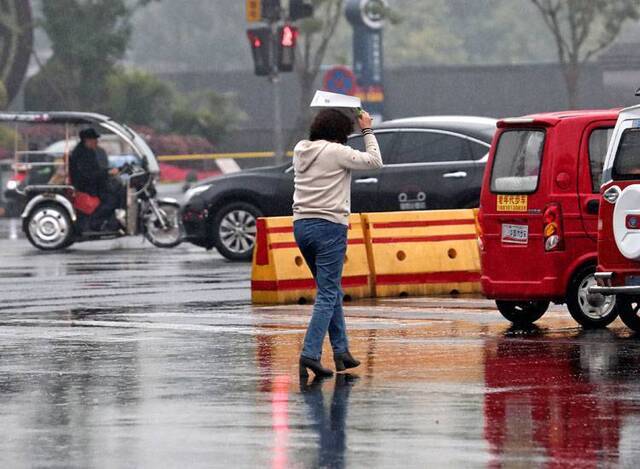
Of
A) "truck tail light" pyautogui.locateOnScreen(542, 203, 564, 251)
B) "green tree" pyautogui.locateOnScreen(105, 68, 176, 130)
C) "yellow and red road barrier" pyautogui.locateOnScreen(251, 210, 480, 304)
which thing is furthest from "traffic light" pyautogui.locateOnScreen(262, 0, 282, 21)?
"green tree" pyautogui.locateOnScreen(105, 68, 176, 130)

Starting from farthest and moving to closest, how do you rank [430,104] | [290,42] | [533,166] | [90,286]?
1. [430,104]
2. [290,42]
3. [90,286]
4. [533,166]

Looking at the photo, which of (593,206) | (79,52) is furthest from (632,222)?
(79,52)

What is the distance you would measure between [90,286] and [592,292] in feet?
24.8

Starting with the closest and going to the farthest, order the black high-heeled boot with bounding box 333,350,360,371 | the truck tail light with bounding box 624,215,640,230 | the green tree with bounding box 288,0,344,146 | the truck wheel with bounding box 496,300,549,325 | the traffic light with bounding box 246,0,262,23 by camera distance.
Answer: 1. the black high-heeled boot with bounding box 333,350,360,371
2. the truck tail light with bounding box 624,215,640,230
3. the truck wheel with bounding box 496,300,549,325
4. the traffic light with bounding box 246,0,262,23
5. the green tree with bounding box 288,0,344,146

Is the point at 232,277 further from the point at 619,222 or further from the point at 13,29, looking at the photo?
the point at 13,29

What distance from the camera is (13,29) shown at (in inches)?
1933

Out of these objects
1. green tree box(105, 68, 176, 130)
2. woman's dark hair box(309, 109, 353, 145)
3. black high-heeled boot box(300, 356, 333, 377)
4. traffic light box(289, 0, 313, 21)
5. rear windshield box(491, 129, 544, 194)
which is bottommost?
black high-heeled boot box(300, 356, 333, 377)

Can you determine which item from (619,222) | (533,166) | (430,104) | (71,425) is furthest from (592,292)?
(430,104)

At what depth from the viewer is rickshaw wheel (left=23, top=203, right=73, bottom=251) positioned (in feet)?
85.9

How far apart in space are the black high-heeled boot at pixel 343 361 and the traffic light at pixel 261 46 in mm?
19917

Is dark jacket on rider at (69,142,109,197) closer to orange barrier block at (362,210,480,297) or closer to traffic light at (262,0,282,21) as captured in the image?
traffic light at (262,0,282,21)

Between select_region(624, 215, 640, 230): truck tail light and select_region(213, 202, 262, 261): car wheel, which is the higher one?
select_region(624, 215, 640, 230): truck tail light

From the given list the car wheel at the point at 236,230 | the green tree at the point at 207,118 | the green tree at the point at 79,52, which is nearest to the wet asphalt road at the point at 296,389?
the car wheel at the point at 236,230

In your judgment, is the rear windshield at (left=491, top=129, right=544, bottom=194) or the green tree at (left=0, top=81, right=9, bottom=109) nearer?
the rear windshield at (left=491, top=129, right=544, bottom=194)
